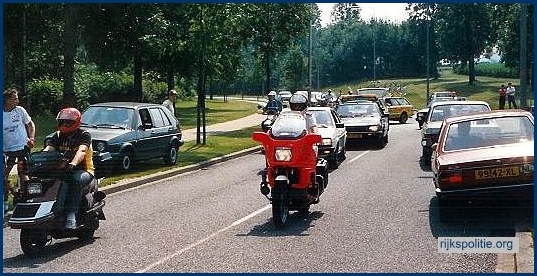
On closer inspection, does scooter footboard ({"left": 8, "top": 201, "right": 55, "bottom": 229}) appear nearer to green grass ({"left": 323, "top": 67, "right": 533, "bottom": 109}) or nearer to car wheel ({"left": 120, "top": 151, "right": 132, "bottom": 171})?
car wheel ({"left": 120, "top": 151, "right": 132, "bottom": 171})

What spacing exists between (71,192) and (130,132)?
805cm

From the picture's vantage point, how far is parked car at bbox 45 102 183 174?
16.0m

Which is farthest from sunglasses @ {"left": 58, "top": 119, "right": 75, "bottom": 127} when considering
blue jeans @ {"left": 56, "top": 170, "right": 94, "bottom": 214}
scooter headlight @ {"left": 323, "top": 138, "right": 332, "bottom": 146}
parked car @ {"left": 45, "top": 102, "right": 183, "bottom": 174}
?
scooter headlight @ {"left": 323, "top": 138, "right": 332, "bottom": 146}

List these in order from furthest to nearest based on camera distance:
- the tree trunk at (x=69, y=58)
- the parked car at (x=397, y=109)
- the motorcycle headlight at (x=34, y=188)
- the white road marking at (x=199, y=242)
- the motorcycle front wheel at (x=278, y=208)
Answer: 1. the parked car at (x=397, y=109)
2. the tree trunk at (x=69, y=58)
3. the motorcycle front wheel at (x=278, y=208)
4. the motorcycle headlight at (x=34, y=188)
5. the white road marking at (x=199, y=242)

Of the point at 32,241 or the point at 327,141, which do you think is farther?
the point at 327,141

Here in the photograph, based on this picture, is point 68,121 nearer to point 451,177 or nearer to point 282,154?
point 282,154

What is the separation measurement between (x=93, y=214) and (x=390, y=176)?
26.1ft

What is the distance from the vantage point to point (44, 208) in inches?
328

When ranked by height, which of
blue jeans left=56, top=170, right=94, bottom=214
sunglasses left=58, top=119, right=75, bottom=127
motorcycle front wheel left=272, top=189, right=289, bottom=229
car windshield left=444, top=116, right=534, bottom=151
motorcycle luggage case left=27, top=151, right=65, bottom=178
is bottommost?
motorcycle front wheel left=272, top=189, right=289, bottom=229

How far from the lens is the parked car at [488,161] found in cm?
871

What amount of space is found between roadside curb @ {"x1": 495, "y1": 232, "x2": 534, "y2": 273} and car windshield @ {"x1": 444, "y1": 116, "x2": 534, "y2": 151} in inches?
87.5

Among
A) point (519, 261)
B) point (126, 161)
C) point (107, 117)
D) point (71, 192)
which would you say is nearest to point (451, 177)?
point (519, 261)

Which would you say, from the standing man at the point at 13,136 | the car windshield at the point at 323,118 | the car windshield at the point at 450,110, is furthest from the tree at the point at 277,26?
the standing man at the point at 13,136

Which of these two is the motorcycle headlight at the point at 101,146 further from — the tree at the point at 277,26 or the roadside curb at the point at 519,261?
the tree at the point at 277,26
